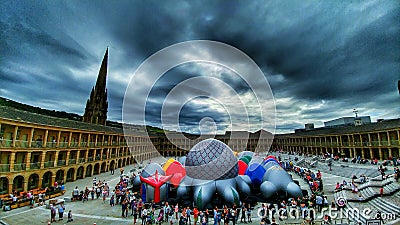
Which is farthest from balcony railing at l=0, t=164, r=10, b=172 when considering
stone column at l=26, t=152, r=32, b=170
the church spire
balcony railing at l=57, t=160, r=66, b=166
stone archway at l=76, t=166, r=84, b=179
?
the church spire

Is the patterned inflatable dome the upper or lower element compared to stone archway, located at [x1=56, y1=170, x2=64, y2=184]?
upper

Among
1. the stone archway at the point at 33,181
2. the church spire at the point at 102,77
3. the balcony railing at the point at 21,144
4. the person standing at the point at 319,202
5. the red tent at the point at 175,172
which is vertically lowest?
the stone archway at the point at 33,181

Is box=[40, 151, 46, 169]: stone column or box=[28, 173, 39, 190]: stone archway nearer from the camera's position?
box=[28, 173, 39, 190]: stone archway

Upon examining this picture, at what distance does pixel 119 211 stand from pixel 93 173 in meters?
29.0

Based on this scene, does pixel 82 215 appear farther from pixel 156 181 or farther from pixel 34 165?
pixel 34 165

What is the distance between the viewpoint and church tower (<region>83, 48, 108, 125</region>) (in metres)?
81.4

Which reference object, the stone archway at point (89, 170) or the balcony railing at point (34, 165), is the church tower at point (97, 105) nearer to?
the stone archway at point (89, 170)

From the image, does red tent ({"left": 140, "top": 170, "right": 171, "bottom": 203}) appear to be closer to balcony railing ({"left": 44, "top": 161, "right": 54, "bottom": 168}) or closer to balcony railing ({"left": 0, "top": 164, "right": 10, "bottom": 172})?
balcony railing ({"left": 0, "top": 164, "right": 10, "bottom": 172})

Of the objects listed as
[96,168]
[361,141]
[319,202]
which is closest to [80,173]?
[96,168]

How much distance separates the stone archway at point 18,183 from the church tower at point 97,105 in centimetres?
5451

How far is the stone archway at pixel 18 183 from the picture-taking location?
27103 mm

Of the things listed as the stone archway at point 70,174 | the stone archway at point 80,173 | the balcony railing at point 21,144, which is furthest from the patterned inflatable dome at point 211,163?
the stone archway at point 80,173

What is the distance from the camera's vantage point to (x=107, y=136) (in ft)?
166

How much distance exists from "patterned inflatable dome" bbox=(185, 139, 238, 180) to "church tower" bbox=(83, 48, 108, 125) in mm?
70825
